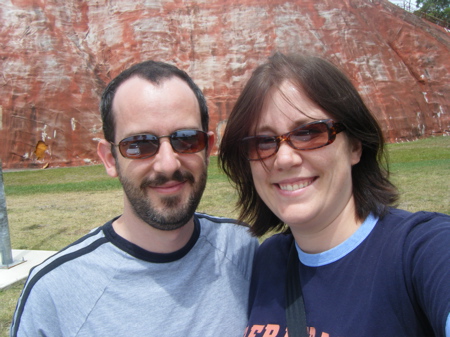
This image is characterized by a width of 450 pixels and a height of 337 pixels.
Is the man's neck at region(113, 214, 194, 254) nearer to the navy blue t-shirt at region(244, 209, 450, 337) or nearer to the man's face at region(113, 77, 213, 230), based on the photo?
the man's face at region(113, 77, 213, 230)

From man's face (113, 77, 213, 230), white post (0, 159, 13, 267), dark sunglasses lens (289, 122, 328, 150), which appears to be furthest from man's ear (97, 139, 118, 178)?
white post (0, 159, 13, 267)

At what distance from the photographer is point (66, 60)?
2895cm

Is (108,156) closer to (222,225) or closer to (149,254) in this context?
(149,254)

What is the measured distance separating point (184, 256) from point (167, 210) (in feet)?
1.04

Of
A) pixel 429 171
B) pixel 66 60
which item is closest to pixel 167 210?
pixel 429 171

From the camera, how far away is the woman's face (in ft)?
6.32

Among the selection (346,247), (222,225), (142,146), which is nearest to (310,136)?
(346,247)

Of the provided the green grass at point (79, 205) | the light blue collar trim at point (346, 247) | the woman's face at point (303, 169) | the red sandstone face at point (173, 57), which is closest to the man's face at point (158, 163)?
the woman's face at point (303, 169)

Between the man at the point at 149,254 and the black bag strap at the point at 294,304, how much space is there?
1.48 ft

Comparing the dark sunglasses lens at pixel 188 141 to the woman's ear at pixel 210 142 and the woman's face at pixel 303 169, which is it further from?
the woman's face at pixel 303 169

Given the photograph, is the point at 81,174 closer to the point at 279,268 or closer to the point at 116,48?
the point at 116,48

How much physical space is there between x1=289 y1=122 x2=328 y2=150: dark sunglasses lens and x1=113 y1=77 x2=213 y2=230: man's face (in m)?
0.69

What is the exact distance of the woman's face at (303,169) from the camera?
6.32 ft

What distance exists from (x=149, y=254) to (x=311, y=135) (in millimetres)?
1157
